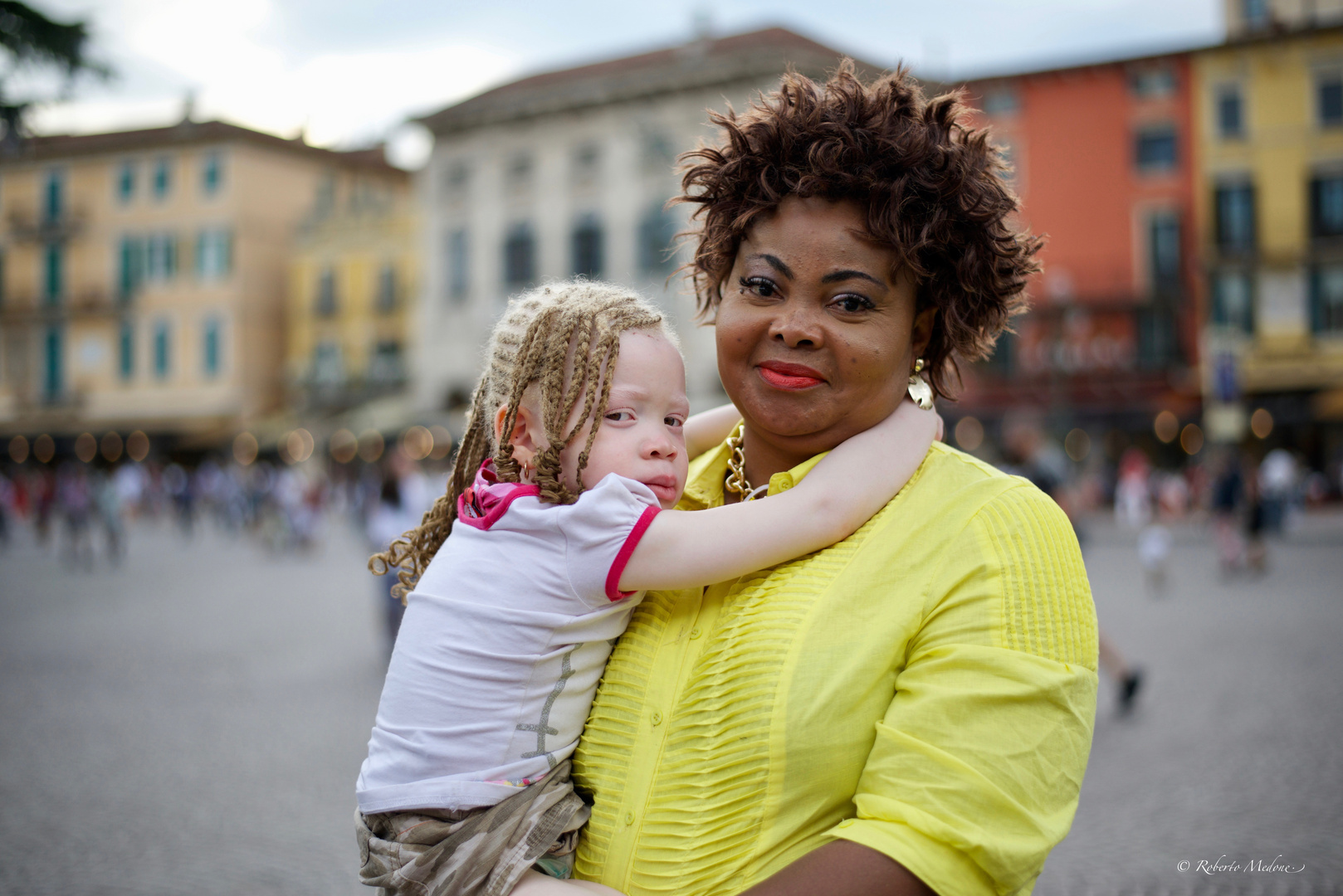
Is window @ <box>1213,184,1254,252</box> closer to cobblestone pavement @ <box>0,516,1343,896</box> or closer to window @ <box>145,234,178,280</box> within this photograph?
cobblestone pavement @ <box>0,516,1343,896</box>

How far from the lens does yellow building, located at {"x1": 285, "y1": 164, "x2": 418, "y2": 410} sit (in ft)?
124

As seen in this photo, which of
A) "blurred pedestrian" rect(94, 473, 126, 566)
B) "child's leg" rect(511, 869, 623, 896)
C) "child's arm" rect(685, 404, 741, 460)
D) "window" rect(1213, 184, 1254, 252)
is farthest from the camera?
"window" rect(1213, 184, 1254, 252)

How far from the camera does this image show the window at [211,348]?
4006 cm

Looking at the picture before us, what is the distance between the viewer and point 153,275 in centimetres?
Result: 4144

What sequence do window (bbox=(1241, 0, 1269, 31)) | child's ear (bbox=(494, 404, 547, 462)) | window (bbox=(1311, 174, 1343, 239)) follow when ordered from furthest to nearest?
window (bbox=(1241, 0, 1269, 31)) → window (bbox=(1311, 174, 1343, 239)) → child's ear (bbox=(494, 404, 547, 462))

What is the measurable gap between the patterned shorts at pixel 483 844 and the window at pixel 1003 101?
1264 inches

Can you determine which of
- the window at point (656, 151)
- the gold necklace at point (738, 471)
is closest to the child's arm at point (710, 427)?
the gold necklace at point (738, 471)

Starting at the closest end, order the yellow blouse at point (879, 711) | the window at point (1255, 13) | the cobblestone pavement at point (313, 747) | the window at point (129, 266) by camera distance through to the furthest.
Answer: the yellow blouse at point (879, 711)
the cobblestone pavement at point (313, 747)
the window at point (1255, 13)
the window at point (129, 266)

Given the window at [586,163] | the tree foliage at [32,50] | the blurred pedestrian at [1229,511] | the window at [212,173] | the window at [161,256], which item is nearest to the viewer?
the tree foliage at [32,50]

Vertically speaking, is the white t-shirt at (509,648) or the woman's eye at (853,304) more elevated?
the woman's eye at (853,304)

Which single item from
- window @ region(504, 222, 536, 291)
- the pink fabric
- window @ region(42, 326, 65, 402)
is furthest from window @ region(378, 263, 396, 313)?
the pink fabric

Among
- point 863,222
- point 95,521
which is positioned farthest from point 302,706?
point 95,521

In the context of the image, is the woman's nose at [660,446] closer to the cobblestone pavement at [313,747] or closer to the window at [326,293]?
the cobblestone pavement at [313,747]

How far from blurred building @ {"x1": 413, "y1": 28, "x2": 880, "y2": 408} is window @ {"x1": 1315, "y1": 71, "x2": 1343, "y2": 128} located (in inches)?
526
